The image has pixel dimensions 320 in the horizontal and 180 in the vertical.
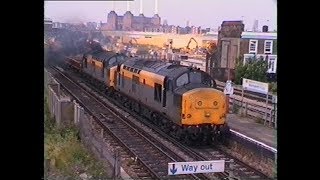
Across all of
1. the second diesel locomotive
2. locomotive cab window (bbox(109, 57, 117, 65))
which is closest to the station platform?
the second diesel locomotive

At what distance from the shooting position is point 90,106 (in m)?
3.17

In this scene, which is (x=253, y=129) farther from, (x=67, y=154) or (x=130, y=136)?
(x=67, y=154)

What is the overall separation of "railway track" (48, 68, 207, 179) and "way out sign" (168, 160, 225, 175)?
0.03 metres

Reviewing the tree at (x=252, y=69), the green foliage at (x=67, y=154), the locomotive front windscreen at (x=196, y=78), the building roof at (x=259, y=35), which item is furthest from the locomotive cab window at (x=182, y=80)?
the green foliage at (x=67, y=154)

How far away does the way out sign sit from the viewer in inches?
121

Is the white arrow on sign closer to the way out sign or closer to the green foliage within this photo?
the way out sign

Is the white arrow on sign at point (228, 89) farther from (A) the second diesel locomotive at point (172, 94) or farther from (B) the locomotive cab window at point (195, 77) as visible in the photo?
(B) the locomotive cab window at point (195, 77)

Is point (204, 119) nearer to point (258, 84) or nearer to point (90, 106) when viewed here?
point (258, 84)

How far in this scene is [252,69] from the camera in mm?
3191

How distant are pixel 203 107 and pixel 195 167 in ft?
1.16

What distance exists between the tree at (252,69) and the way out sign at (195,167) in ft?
1.61

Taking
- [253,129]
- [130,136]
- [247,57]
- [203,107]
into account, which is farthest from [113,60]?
[253,129]

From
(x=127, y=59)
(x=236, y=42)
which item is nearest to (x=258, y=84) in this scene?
(x=236, y=42)
